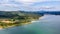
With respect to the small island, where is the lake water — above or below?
below

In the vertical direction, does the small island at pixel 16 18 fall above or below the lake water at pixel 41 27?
above

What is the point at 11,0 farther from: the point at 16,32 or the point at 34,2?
the point at 16,32

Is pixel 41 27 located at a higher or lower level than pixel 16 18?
lower

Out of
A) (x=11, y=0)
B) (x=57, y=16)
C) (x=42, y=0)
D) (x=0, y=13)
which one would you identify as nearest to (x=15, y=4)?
(x=11, y=0)
